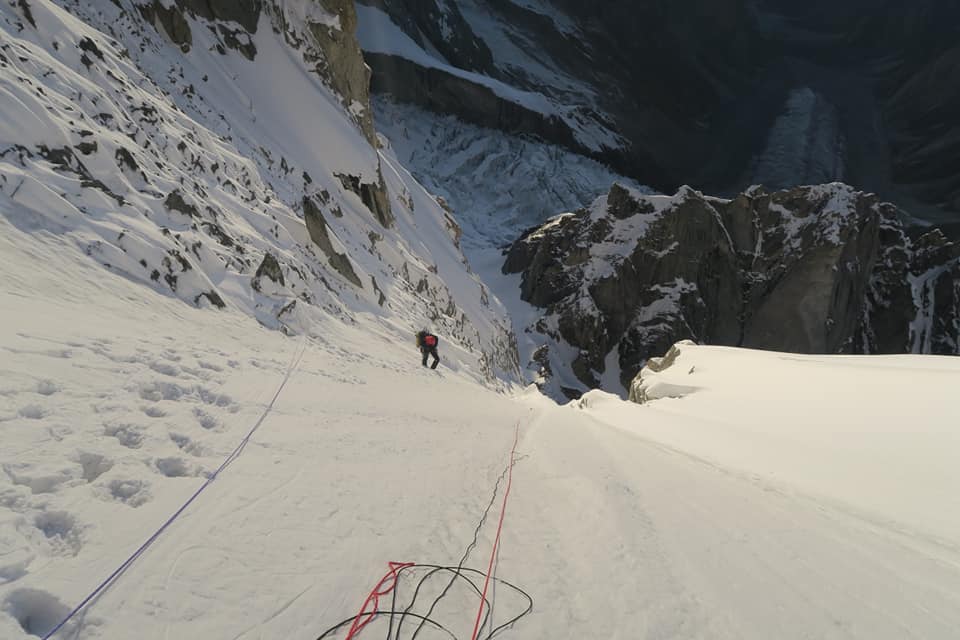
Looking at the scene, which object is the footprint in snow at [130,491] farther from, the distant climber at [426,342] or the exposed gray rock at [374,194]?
the exposed gray rock at [374,194]

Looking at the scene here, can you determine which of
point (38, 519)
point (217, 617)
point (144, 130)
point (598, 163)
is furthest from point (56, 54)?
point (598, 163)

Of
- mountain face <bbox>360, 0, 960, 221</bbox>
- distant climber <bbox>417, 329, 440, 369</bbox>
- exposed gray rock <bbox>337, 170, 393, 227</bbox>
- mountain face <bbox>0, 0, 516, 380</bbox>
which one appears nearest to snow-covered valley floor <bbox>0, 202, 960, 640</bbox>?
mountain face <bbox>0, 0, 516, 380</bbox>

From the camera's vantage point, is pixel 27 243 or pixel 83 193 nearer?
pixel 27 243

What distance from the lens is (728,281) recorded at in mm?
43281

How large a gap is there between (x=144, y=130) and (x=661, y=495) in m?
12.1

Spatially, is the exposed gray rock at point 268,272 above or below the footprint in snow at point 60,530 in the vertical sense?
above

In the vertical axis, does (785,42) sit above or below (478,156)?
above

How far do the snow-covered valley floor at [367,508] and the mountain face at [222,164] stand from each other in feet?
5.48

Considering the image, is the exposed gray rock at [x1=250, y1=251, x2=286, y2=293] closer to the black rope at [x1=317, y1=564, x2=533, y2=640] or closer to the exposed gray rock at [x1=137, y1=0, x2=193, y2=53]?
the black rope at [x1=317, y1=564, x2=533, y2=640]

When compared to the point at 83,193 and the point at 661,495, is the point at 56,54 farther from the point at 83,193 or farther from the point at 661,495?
the point at 661,495


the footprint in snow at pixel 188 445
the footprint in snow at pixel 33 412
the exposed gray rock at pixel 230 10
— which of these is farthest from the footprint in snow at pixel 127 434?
the exposed gray rock at pixel 230 10

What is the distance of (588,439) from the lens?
696 cm

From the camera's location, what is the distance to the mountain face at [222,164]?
6.95m

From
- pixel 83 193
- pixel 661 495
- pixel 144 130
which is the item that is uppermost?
pixel 144 130
